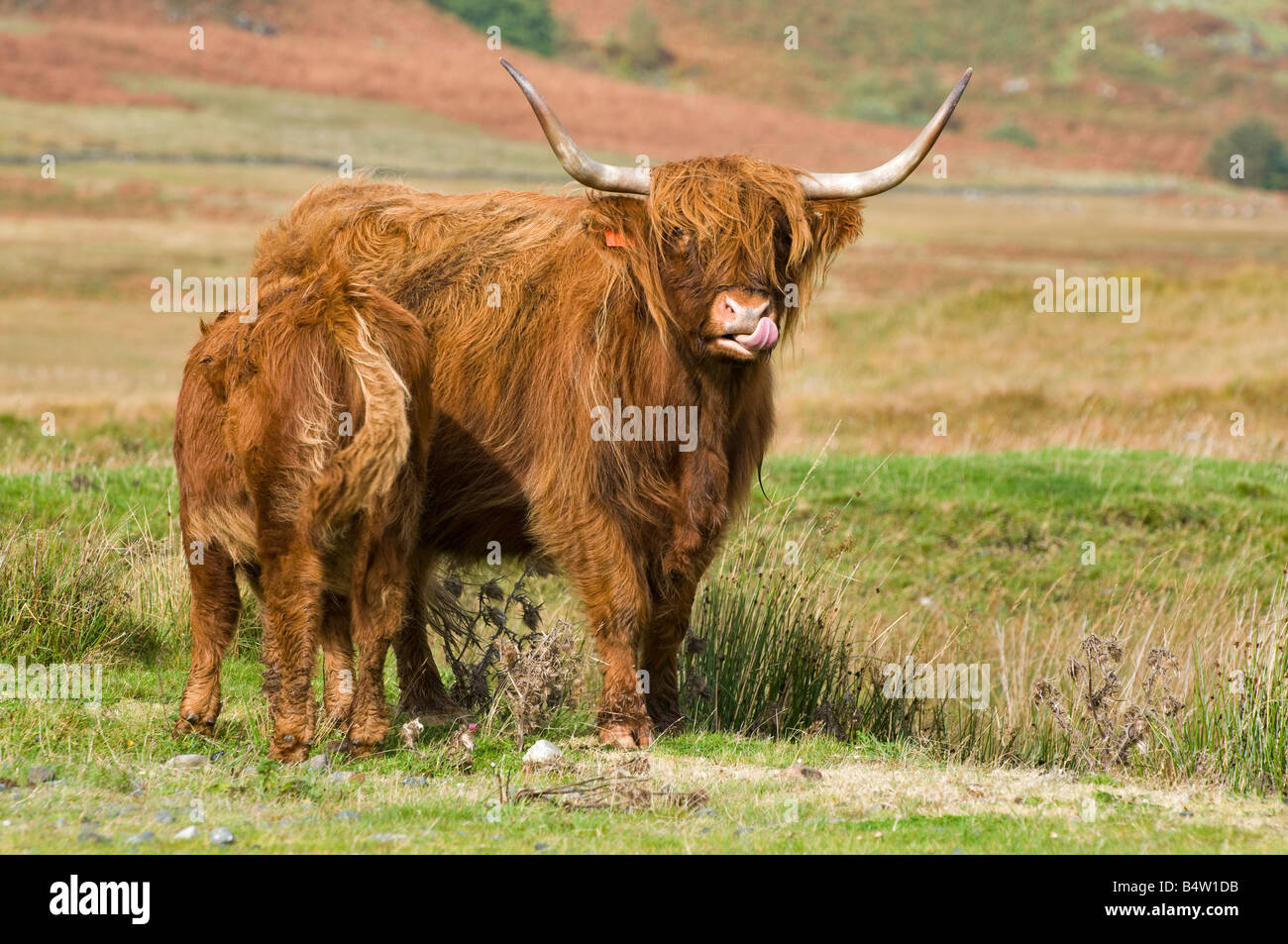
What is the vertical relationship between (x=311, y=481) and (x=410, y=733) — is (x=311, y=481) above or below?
above

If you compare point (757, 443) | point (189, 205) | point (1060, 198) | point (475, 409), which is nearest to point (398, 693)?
point (475, 409)

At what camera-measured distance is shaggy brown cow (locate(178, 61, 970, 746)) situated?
6.84 m

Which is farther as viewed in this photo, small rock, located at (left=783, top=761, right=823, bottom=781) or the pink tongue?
the pink tongue

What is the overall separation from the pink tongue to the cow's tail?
151cm

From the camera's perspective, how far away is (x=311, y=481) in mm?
5840

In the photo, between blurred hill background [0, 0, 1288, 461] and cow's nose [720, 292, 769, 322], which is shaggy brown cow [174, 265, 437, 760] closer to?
cow's nose [720, 292, 769, 322]

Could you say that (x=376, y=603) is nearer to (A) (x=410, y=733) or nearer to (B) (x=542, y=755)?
(A) (x=410, y=733)

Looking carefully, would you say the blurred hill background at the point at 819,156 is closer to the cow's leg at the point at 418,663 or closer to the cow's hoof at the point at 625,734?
the cow's leg at the point at 418,663

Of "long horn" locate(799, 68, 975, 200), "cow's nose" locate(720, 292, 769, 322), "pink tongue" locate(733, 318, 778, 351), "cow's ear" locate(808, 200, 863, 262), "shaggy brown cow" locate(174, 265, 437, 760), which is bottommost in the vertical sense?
"shaggy brown cow" locate(174, 265, 437, 760)

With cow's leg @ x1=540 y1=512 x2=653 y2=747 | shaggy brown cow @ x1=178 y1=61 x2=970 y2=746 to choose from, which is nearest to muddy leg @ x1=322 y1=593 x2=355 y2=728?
shaggy brown cow @ x1=178 y1=61 x2=970 y2=746

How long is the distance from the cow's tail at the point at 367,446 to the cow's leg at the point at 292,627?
171 millimetres

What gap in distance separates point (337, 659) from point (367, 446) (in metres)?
1.11

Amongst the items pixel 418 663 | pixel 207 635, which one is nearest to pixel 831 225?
pixel 418 663

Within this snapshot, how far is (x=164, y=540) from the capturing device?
29.3 feet
